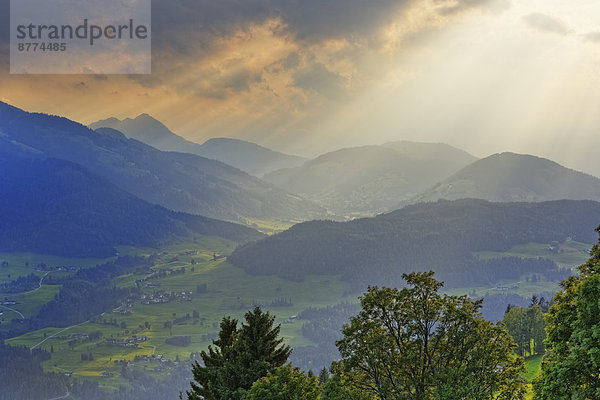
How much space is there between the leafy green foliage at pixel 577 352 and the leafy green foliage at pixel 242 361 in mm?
22982

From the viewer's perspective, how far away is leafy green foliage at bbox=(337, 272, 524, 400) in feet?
107

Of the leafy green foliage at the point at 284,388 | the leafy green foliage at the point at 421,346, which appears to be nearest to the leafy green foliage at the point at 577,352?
the leafy green foliage at the point at 421,346

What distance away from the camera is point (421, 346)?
1368 inches

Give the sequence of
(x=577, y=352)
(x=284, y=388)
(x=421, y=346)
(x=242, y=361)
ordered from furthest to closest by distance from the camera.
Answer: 1. (x=242, y=361)
2. (x=421, y=346)
3. (x=284, y=388)
4. (x=577, y=352)

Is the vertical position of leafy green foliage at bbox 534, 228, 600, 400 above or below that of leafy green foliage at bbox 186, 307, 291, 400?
above

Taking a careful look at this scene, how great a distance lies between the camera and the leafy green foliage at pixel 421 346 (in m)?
32.5

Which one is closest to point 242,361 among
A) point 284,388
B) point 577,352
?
point 284,388

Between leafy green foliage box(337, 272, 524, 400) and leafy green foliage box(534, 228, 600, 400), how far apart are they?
21.5ft

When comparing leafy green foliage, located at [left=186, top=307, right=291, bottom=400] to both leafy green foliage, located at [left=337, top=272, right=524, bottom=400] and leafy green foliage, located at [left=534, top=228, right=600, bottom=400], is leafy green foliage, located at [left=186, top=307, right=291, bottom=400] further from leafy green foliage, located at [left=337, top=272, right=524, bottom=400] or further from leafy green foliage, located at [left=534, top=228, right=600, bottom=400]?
leafy green foliage, located at [left=534, top=228, right=600, bottom=400]

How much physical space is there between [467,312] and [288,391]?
15197 mm

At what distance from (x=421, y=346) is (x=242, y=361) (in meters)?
16.8

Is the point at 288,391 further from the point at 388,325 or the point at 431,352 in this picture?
the point at 431,352

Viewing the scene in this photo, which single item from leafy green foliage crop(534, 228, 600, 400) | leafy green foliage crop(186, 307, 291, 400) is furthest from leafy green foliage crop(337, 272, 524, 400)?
leafy green foliage crop(186, 307, 291, 400)

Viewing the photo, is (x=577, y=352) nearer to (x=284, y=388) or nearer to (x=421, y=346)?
(x=421, y=346)
